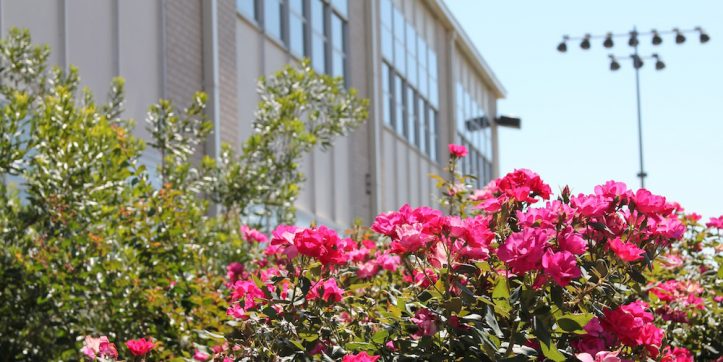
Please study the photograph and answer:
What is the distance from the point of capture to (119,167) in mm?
7527

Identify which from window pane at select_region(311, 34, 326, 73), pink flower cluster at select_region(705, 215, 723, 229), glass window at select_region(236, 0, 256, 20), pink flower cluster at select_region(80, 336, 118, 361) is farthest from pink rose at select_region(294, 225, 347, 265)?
window pane at select_region(311, 34, 326, 73)

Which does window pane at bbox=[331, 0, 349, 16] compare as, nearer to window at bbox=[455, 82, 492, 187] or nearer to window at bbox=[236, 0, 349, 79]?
window at bbox=[236, 0, 349, 79]

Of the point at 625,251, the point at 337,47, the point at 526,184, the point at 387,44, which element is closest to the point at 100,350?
the point at 526,184

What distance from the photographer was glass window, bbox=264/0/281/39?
16845mm

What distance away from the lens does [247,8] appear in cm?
1593

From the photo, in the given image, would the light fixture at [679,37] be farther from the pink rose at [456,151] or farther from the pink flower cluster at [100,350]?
the pink flower cluster at [100,350]

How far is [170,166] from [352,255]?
14.2ft

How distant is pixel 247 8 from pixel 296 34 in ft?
7.99

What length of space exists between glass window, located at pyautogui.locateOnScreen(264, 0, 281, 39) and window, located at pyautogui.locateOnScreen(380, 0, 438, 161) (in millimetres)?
6243

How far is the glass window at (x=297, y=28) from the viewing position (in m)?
18.0

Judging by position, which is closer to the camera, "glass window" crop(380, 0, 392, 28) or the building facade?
the building facade

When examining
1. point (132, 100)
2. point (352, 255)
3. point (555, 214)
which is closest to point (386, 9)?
point (132, 100)

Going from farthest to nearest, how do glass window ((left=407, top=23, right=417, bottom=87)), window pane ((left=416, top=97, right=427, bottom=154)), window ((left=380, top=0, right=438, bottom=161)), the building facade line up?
window pane ((left=416, top=97, right=427, bottom=154)) → glass window ((left=407, top=23, right=417, bottom=87)) → window ((left=380, top=0, right=438, bottom=161)) → the building facade

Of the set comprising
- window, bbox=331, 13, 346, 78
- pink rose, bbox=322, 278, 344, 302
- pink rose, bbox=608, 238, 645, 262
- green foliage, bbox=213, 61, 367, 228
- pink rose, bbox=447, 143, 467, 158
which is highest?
window, bbox=331, 13, 346, 78
